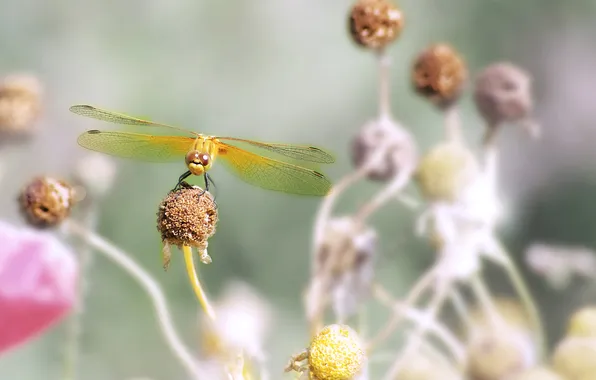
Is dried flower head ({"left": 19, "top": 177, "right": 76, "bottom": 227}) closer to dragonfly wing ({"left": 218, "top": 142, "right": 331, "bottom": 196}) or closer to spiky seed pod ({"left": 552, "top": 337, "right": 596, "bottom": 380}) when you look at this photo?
dragonfly wing ({"left": 218, "top": 142, "right": 331, "bottom": 196})

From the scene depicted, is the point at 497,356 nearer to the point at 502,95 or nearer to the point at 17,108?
the point at 502,95

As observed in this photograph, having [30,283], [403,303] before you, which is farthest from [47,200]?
[403,303]

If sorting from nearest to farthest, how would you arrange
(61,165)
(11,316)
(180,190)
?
(180,190), (11,316), (61,165)

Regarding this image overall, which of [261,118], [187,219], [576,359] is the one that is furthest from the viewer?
[261,118]

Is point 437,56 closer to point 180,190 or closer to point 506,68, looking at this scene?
point 506,68

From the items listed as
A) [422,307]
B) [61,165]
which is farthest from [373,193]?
[61,165]

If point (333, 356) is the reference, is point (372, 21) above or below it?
above

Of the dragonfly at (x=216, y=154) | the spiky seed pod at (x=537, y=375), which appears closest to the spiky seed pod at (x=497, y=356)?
the spiky seed pod at (x=537, y=375)

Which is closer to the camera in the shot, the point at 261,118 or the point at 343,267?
A: the point at 343,267
